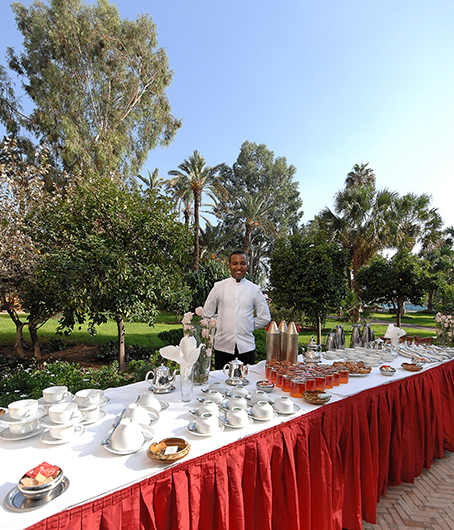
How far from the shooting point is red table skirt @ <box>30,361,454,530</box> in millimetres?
1152

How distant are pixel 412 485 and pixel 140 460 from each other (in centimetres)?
256

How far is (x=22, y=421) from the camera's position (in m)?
1.32

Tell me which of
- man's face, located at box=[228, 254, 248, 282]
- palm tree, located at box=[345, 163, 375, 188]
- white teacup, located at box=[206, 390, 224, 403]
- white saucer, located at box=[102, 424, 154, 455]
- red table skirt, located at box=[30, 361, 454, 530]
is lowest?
red table skirt, located at box=[30, 361, 454, 530]

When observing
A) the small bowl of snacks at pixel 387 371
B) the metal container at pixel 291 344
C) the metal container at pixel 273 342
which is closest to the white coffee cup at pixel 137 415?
the metal container at pixel 273 342

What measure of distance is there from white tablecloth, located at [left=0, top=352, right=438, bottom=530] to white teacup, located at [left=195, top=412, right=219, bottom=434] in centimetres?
3

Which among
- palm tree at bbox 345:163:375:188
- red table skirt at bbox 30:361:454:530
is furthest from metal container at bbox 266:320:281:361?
palm tree at bbox 345:163:375:188

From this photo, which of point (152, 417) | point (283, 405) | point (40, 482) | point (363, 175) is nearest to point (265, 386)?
point (283, 405)

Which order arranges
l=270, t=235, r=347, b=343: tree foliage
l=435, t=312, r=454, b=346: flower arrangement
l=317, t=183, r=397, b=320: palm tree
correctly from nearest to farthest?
l=435, t=312, r=454, b=346: flower arrangement < l=270, t=235, r=347, b=343: tree foliage < l=317, t=183, r=397, b=320: palm tree

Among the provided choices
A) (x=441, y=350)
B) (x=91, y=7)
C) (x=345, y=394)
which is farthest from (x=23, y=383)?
(x=91, y=7)

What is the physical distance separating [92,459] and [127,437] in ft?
0.46

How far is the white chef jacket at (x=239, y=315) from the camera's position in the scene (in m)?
3.03

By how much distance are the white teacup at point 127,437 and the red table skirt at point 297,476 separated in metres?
0.16

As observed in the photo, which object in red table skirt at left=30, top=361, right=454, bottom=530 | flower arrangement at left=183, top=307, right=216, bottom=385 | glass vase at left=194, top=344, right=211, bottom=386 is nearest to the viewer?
red table skirt at left=30, top=361, right=454, bottom=530

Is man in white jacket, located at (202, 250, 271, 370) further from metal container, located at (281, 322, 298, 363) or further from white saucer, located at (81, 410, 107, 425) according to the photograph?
white saucer, located at (81, 410, 107, 425)
